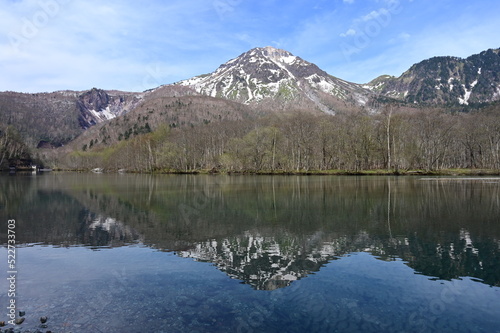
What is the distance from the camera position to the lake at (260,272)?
29.5 ft

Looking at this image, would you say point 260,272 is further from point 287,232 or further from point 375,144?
point 375,144

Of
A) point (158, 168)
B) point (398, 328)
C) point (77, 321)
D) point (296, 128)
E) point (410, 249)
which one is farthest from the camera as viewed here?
point (158, 168)

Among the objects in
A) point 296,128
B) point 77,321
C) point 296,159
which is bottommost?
point 77,321

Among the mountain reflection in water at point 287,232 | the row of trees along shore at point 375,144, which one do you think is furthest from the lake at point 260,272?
the row of trees along shore at point 375,144

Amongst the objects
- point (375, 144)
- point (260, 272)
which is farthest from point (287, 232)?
point (375, 144)

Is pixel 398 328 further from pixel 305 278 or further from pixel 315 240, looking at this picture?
pixel 315 240

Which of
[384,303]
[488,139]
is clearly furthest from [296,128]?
[384,303]

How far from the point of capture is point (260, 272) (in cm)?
1273

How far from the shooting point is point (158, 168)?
14475 cm

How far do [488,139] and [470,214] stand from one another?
8876 centimetres

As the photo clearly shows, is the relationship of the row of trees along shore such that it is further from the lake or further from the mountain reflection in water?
the lake

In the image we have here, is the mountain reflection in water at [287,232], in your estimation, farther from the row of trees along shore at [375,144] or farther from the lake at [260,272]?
the row of trees along shore at [375,144]

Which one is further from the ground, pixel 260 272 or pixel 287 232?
pixel 287 232

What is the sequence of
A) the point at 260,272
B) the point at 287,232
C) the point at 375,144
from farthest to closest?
the point at 375,144 < the point at 287,232 < the point at 260,272
